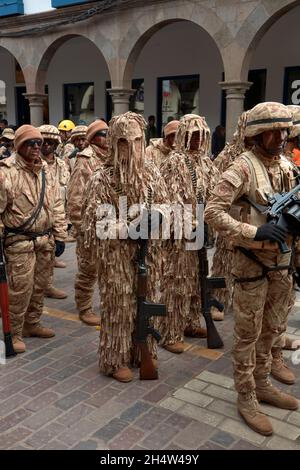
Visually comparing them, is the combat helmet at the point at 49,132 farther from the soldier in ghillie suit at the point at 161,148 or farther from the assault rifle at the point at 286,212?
the assault rifle at the point at 286,212

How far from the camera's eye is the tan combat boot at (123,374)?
386cm

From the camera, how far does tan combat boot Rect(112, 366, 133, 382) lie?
3859 mm

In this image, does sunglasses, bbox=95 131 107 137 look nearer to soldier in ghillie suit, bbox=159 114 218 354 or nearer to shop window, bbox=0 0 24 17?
soldier in ghillie suit, bbox=159 114 218 354

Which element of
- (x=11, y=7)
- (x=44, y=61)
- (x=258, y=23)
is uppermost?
(x=11, y=7)

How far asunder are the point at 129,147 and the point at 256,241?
49.5 inches

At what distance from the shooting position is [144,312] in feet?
12.4

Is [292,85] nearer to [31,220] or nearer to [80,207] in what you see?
[80,207]

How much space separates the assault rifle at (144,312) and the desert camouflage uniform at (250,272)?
2.43 ft

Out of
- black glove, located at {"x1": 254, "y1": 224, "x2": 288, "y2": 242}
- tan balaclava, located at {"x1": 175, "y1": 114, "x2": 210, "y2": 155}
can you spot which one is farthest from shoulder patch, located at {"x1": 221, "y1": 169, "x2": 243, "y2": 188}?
tan balaclava, located at {"x1": 175, "y1": 114, "x2": 210, "y2": 155}

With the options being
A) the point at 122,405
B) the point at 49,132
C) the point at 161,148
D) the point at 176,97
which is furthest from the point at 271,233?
the point at 176,97

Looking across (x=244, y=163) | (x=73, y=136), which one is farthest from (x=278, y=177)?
(x=73, y=136)

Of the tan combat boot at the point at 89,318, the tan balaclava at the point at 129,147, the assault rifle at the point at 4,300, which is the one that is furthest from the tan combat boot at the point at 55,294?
the tan balaclava at the point at 129,147

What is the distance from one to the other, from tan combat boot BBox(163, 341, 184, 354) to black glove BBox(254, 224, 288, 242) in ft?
6.07

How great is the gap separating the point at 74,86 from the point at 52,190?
11963mm
